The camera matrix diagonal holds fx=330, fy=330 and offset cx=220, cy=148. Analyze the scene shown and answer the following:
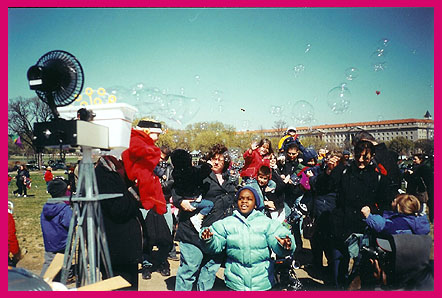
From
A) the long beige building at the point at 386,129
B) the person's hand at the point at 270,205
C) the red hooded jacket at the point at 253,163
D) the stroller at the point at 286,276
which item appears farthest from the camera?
the long beige building at the point at 386,129

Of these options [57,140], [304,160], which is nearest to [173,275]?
[304,160]

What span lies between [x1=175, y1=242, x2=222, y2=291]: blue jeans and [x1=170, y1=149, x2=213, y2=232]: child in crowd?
0.30 m

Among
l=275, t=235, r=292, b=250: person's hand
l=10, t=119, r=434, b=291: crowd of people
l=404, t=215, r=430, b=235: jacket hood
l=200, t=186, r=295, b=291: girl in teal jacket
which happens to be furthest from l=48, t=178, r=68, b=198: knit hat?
l=404, t=215, r=430, b=235: jacket hood

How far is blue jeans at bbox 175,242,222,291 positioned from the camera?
372 cm

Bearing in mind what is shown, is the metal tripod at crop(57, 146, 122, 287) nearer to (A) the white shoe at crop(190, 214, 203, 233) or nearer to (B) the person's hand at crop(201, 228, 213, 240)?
(B) the person's hand at crop(201, 228, 213, 240)

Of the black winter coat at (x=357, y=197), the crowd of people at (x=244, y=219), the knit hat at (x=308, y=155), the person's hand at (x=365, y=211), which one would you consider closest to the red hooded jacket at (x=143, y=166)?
the crowd of people at (x=244, y=219)

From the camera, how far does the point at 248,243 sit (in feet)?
10.7

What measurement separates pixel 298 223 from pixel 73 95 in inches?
157

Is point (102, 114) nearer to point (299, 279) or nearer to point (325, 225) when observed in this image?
point (325, 225)

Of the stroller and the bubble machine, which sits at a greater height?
the bubble machine

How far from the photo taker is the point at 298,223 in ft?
17.9

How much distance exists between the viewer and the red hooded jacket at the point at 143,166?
3238 mm

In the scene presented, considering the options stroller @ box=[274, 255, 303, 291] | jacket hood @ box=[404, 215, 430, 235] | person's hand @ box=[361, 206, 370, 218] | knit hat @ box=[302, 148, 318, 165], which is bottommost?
stroller @ box=[274, 255, 303, 291]

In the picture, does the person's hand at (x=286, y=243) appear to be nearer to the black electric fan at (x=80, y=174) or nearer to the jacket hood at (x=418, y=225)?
the jacket hood at (x=418, y=225)
